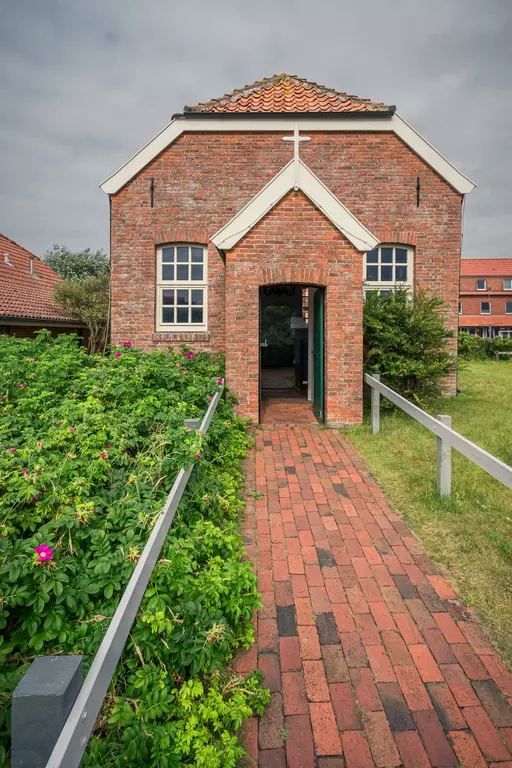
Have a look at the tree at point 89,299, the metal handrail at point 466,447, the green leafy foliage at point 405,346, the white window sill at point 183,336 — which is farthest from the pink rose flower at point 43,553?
the tree at point 89,299

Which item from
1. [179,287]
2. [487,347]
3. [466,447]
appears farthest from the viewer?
[487,347]

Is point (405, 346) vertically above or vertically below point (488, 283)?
below

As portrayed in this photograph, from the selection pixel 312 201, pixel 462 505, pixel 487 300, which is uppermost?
pixel 487 300

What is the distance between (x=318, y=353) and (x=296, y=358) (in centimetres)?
324

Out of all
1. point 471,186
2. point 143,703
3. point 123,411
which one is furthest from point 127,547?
point 471,186

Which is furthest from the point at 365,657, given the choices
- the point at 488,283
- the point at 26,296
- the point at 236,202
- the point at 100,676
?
the point at 488,283

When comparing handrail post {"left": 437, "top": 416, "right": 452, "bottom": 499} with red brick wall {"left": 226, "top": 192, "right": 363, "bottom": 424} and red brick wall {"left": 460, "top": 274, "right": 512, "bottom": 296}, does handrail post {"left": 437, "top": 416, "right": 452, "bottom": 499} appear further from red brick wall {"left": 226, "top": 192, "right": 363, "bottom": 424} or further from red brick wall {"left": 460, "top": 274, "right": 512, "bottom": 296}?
red brick wall {"left": 460, "top": 274, "right": 512, "bottom": 296}

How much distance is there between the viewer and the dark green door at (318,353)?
27.3 ft

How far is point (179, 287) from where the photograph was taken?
36.7 ft

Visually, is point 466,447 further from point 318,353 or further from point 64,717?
point 318,353

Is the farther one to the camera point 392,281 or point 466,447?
point 392,281

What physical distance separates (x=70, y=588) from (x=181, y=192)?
34.5 feet

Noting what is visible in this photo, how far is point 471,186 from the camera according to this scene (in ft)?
34.9

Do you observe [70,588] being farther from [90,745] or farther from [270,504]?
[270,504]
